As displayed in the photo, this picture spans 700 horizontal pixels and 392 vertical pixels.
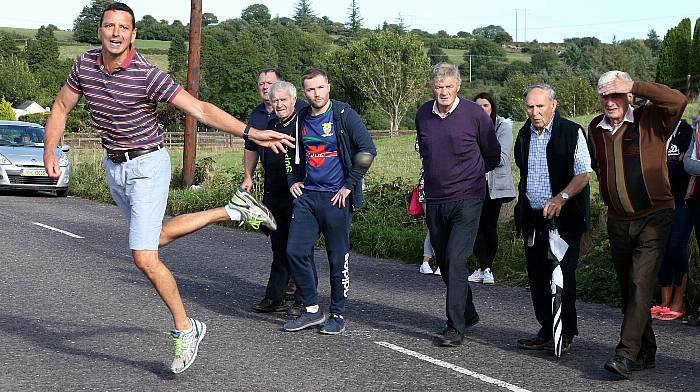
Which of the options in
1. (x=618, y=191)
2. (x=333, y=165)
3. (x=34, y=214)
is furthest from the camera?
(x=34, y=214)

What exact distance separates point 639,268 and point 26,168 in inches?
710

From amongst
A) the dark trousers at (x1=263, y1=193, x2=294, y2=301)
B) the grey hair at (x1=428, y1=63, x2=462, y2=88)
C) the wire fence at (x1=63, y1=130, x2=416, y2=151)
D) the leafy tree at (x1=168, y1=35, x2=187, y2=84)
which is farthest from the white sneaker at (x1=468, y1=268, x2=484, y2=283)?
the leafy tree at (x1=168, y1=35, x2=187, y2=84)

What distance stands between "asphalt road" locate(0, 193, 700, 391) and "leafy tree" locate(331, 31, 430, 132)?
90.2 metres

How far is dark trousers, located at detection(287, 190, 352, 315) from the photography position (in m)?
8.68

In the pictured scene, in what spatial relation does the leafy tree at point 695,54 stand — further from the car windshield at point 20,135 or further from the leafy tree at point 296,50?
the leafy tree at point 296,50

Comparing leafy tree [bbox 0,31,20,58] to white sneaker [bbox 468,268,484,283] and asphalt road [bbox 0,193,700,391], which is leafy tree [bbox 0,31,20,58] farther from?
white sneaker [bbox 468,268,484,283]

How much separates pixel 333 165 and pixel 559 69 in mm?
112310

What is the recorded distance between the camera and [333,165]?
863 cm

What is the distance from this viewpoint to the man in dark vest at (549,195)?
7.83 m

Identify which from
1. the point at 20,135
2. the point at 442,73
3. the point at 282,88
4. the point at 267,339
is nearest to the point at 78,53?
the point at 20,135

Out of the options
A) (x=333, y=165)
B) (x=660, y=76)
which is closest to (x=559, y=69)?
(x=660, y=76)

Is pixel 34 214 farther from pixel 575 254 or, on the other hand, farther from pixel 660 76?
pixel 660 76

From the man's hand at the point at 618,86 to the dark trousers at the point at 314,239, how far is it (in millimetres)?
2464

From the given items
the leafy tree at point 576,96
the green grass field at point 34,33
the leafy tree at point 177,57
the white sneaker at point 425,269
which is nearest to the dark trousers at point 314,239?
the white sneaker at point 425,269
